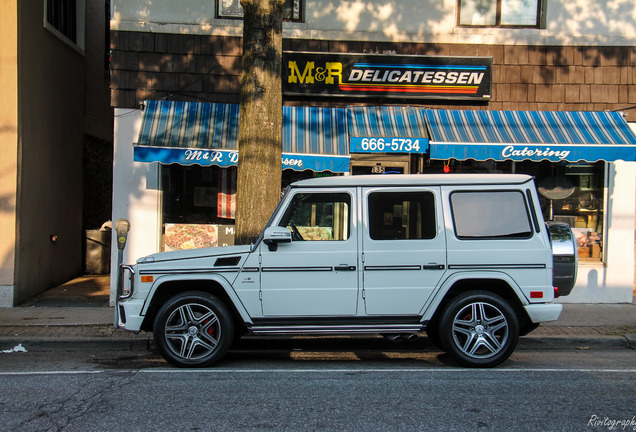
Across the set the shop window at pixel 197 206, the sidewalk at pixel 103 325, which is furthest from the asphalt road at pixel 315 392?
the shop window at pixel 197 206

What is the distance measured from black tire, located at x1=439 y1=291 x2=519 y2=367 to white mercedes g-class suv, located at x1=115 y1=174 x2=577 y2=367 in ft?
0.03

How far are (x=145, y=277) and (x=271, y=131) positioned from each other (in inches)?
104

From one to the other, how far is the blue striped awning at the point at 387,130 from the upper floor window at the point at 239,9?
6.65ft

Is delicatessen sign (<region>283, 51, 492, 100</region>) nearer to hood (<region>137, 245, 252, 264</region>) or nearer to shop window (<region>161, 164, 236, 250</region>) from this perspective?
shop window (<region>161, 164, 236, 250</region>)

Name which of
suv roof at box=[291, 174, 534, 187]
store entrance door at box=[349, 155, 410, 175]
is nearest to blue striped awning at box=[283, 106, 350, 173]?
Result: store entrance door at box=[349, 155, 410, 175]

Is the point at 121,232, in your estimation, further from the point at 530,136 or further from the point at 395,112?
the point at 530,136

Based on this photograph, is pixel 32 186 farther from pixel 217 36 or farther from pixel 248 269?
pixel 248 269

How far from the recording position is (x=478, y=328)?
6004 millimetres

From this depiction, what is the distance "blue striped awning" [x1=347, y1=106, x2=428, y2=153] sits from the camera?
31.1 feet

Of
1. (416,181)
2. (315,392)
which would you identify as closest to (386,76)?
(416,181)

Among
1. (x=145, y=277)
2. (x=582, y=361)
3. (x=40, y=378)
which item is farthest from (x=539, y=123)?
(x=40, y=378)

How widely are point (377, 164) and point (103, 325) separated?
5.42 meters

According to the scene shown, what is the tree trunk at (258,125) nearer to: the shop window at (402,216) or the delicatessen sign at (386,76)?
the shop window at (402,216)

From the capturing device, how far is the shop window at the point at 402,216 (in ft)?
19.8
